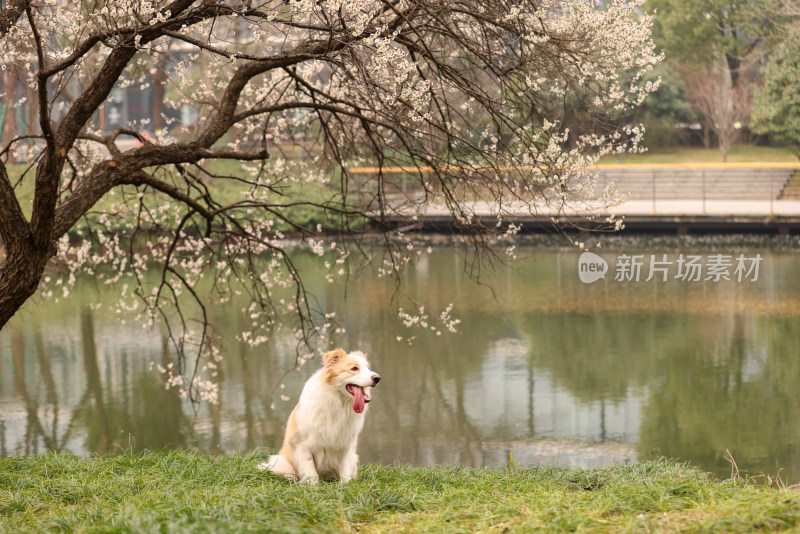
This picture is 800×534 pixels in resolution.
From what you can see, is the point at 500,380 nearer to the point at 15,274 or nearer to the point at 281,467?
the point at 281,467

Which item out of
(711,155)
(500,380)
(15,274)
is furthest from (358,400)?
(711,155)

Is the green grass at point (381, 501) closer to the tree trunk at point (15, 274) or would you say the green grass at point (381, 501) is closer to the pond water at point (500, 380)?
the tree trunk at point (15, 274)

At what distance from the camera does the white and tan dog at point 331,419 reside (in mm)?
5750

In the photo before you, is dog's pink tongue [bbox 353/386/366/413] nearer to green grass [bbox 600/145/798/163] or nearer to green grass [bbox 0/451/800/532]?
green grass [bbox 0/451/800/532]

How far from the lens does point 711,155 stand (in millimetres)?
43562

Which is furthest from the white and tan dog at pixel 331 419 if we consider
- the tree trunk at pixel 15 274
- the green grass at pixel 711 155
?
the green grass at pixel 711 155

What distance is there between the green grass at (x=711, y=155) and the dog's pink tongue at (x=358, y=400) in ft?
121

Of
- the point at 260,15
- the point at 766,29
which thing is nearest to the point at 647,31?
the point at 260,15

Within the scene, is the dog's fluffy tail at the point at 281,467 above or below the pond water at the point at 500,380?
above

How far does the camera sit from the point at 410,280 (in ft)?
Answer: 73.0

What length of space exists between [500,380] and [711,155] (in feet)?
113

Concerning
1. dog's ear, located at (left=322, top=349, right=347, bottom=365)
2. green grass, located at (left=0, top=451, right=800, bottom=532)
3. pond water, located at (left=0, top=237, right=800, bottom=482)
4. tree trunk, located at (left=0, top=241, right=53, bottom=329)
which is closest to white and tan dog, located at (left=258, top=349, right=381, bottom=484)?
→ dog's ear, located at (left=322, top=349, right=347, bottom=365)

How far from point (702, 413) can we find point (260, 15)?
7920mm

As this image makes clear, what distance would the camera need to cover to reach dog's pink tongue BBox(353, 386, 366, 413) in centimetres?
571
